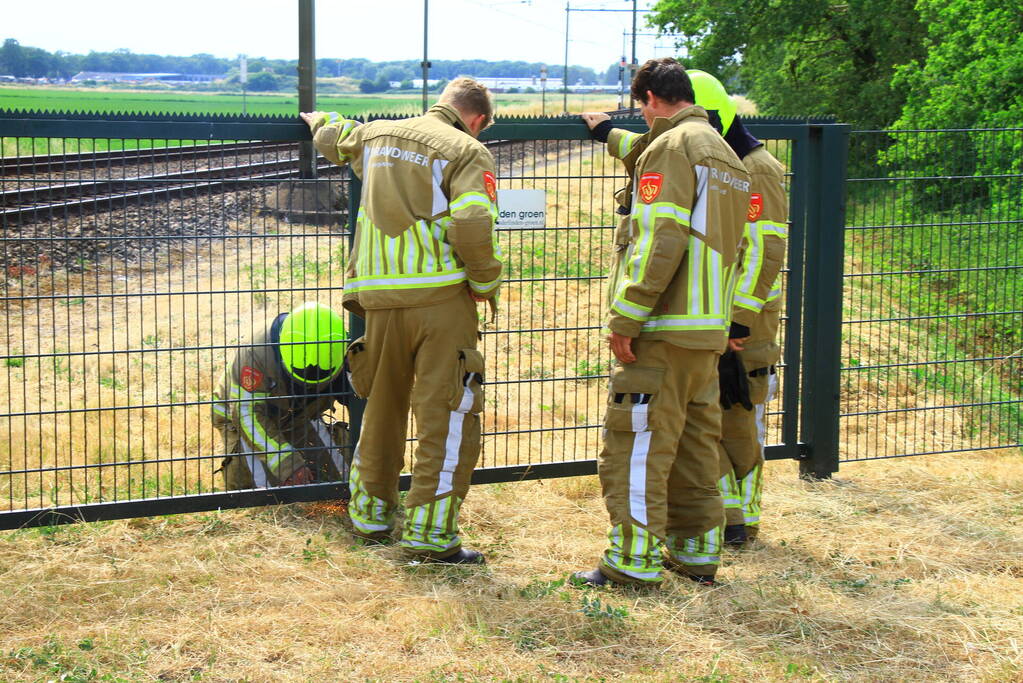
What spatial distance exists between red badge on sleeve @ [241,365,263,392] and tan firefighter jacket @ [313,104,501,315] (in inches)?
37.1

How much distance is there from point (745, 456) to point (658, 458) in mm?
1023

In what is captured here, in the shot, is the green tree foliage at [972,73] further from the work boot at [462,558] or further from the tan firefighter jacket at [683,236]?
the work boot at [462,558]

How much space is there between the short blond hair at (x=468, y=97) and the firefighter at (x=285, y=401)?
126 centimetres

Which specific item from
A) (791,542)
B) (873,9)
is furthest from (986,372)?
(873,9)

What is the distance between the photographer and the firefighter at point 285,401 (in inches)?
212

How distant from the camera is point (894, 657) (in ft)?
13.7

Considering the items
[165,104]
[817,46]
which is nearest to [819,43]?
[817,46]

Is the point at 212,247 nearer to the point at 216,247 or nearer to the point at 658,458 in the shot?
the point at 216,247

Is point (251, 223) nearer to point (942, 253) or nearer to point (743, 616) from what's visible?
point (743, 616)

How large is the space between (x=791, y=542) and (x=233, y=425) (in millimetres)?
2913

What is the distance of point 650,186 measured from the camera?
14.3ft

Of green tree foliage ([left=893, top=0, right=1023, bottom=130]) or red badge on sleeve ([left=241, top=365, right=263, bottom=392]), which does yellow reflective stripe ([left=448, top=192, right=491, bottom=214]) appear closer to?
red badge on sleeve ([left=241, top=365, right=263, bottom=392])

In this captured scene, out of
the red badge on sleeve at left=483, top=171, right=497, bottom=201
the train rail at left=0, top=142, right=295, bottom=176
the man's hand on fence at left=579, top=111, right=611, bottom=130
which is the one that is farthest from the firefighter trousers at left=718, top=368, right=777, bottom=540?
the train rail at left=0, top=142, right=295, bottom=176

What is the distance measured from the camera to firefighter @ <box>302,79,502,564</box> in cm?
465
